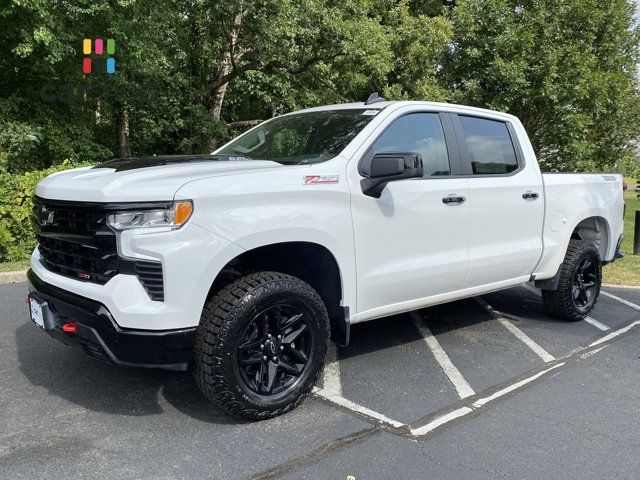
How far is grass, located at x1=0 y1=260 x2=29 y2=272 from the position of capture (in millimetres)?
7121

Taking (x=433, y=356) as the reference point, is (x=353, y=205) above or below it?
above

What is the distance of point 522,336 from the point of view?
5.30m

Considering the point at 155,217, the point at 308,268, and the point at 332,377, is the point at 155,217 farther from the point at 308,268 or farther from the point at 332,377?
the point at 332,377

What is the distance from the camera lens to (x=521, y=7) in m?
12.7

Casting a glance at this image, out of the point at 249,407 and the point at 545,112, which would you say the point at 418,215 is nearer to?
the point at 249,407

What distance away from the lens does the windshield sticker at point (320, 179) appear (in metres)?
3.44

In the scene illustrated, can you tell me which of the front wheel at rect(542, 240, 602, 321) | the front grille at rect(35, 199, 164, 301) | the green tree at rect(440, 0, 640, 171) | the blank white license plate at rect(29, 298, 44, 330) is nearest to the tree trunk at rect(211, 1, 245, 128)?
the green tree at rect(440, 0, 640, 171)

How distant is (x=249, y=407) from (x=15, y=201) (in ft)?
20.6

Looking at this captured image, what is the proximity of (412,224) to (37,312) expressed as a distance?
2447 millimetres

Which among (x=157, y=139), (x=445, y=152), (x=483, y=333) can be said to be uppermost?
(x=157, y=139)

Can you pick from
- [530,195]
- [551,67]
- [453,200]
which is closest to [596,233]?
[530,195]

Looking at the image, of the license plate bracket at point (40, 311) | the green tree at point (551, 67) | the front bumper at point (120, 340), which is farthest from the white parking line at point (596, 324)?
the green tree at point (551, 67)

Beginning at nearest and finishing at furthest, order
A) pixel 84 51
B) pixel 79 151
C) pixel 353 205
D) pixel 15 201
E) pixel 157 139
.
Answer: pixel 353 205
pixel 15 201
pixel 84 51
pixel 79 151
pixel 157 139

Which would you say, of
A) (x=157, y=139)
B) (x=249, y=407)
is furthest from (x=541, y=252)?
(x=157, y=139)
